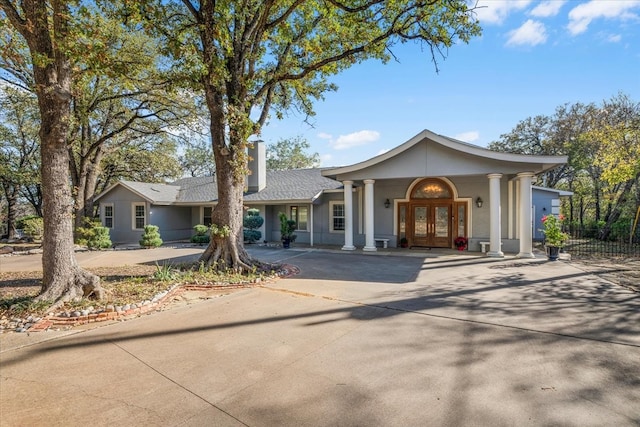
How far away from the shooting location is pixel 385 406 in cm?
296

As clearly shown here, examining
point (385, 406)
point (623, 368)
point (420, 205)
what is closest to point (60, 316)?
point (385, 406)

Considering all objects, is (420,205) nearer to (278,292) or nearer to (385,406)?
(278,292)

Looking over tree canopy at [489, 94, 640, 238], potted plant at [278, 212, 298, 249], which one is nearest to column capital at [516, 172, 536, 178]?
tree canopy at [489, 94, 640, 238]

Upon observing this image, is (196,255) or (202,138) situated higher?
(202,138)

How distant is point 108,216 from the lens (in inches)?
817

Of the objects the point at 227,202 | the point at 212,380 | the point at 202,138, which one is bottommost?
the point at 212,380

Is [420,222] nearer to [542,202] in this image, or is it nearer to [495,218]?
[495,218]

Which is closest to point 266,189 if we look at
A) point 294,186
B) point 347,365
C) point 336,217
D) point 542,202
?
point 294,186

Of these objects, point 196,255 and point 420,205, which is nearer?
point 196,255

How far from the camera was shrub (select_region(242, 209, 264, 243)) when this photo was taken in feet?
54.7

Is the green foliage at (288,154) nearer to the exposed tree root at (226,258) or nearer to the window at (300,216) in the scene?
the window at (300,216)

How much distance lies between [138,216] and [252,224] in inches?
331

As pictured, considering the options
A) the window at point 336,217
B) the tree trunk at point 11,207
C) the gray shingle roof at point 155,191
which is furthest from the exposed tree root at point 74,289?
the tree trunk at point 11,207

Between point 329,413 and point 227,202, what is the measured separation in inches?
294
